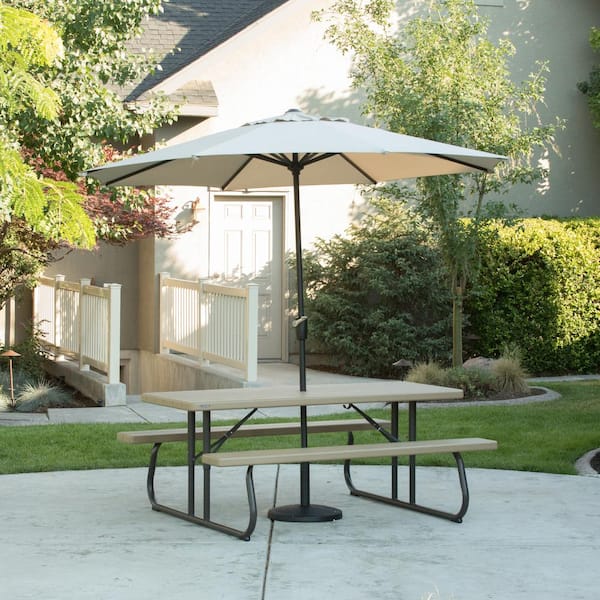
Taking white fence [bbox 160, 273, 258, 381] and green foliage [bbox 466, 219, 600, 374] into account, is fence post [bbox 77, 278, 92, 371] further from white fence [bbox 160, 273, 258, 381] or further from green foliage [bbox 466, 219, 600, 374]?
green foliage [bbox 466, 219, 600, 374]

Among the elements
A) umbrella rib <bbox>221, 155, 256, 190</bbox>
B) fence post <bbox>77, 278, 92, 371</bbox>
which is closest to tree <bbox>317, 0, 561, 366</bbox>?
fence post <bbox>77, 278, 92, 371</bbox>

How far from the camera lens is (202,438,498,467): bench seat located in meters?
6.60

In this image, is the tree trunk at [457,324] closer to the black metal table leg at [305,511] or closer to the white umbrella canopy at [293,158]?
the white umbrella canopy at [293,158]

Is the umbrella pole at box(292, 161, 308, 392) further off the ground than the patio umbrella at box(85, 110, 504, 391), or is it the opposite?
the patio umbrella at box(85, 110, 504, 391)

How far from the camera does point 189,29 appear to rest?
57.8ft

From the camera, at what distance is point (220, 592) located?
550cm

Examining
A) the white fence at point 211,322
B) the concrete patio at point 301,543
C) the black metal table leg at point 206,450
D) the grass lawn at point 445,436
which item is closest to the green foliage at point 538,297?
the grass lawn at point 445,436

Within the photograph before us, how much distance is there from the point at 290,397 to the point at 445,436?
3.44 m

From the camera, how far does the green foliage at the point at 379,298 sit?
15.6m

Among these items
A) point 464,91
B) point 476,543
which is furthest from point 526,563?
point 464,91

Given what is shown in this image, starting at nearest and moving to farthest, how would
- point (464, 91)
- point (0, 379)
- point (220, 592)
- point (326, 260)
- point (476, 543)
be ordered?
point (220, 592) < point (476, 543) < point (464, 91) < point (0, 379) < point (326, 260)

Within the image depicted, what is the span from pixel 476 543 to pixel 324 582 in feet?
4.17

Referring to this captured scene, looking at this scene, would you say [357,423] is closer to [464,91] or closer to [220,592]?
[220,592]

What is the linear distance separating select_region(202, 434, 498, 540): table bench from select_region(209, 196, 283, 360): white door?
9185 millimetres
